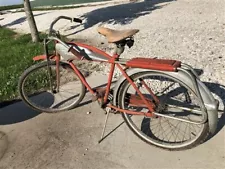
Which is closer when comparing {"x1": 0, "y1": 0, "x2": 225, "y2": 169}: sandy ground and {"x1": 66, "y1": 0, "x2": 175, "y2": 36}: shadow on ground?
{"x1": 0, "y1": 0, "x2": 225, "y2": 169}: sandy ground

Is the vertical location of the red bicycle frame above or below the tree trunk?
above

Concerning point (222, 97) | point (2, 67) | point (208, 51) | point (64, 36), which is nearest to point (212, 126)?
point (222, 97)

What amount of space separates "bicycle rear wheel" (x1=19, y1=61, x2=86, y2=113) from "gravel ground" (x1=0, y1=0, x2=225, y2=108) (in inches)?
79.7

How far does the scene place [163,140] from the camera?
3.87 meters

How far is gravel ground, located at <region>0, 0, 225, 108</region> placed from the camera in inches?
238

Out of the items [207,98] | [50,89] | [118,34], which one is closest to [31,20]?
[50,89]

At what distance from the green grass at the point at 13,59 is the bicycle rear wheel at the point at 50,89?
0.47 meters

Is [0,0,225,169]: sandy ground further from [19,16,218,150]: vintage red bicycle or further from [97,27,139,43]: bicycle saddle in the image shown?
[97,27,139,43]: bicycle saddle

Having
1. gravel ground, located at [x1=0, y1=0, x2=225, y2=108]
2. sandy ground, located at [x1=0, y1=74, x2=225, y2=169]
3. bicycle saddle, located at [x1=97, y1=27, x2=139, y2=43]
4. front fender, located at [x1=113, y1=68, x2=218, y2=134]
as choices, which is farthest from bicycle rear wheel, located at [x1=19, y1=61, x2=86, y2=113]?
gravel ground, located at [x1=0, y1=0, x2=225, y2=108]

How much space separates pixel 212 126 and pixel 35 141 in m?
2.35

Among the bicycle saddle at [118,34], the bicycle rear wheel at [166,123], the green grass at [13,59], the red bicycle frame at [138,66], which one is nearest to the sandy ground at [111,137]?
the bicycle rear wheel at [166,123]

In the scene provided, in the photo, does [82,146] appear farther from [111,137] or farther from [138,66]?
[138,66]

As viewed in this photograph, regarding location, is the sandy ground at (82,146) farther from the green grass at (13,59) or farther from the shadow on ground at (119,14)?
the shadow on ground at (119,14)

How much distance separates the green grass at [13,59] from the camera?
586cm
